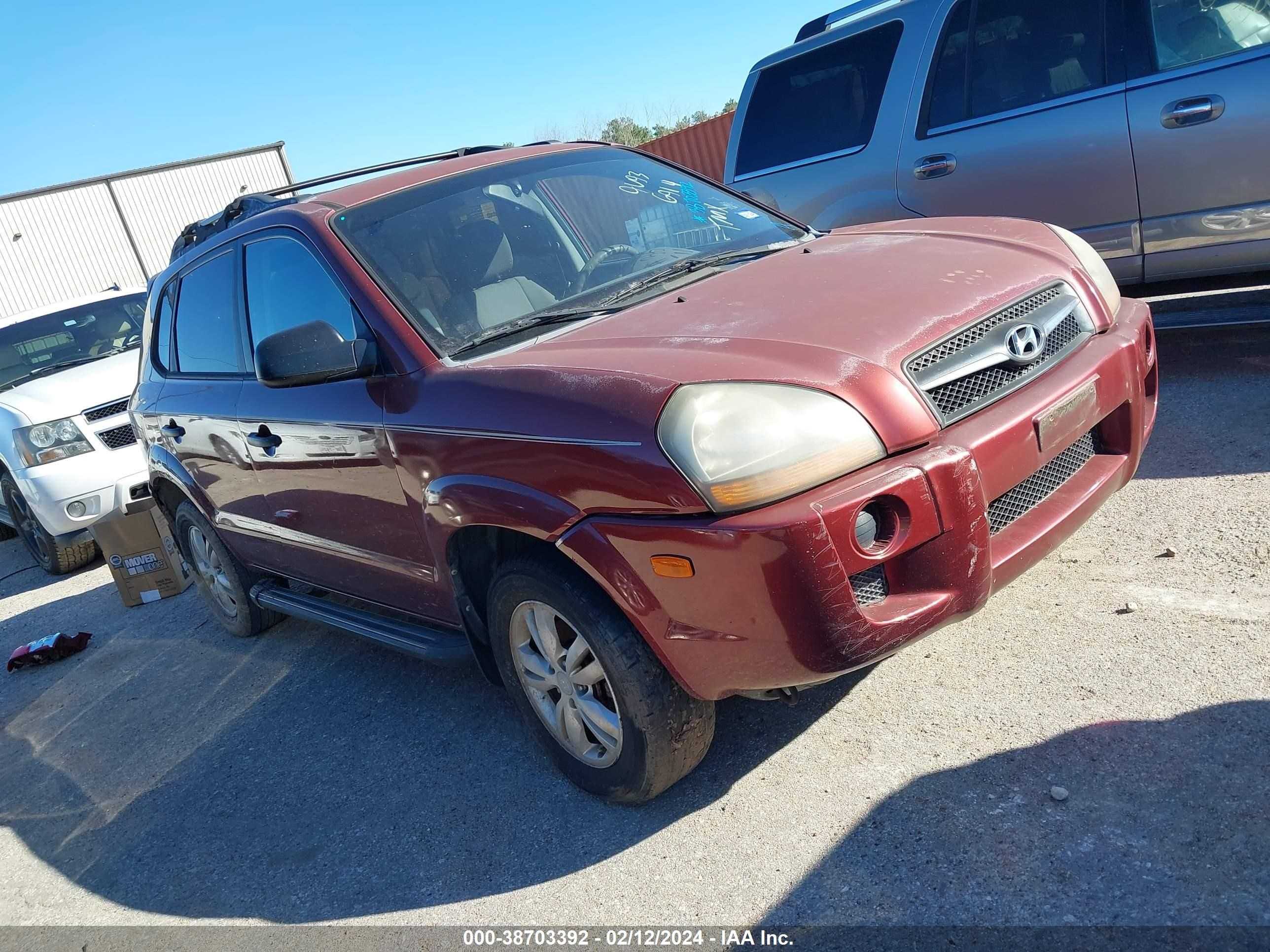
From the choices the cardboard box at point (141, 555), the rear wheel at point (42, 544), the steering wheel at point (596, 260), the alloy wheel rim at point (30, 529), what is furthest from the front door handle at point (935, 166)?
the alloy wheel rim at point (30, 529)

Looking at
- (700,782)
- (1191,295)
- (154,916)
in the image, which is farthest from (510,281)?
(1191,295)

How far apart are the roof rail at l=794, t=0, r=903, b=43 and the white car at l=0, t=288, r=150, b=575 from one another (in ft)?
16.1

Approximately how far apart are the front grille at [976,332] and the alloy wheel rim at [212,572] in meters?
3.78

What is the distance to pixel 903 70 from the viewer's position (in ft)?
17.9

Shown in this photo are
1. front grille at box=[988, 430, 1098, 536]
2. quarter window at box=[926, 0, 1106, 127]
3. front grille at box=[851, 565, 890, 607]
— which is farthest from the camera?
quarter window at box=[926, 0, 1106, 127]

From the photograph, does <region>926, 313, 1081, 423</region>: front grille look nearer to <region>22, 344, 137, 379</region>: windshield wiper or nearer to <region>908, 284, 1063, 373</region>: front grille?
<region>908, 284, 1063, 373</region>: front grille

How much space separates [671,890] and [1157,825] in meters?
1.15

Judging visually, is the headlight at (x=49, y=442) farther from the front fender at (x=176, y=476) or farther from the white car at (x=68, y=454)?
the front fender at (x=176, y=476)

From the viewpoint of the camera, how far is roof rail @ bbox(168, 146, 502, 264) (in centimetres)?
409

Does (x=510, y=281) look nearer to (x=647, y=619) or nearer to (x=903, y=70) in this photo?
(x=647, y=619)

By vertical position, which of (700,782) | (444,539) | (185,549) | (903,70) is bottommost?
(700,782)

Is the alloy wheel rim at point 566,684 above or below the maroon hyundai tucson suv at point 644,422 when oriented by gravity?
below

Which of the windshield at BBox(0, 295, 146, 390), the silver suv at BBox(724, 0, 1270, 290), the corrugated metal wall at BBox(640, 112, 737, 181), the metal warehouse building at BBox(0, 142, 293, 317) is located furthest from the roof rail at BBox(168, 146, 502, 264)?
the metal warehouse building at BBox(0, 142, 293, 317)

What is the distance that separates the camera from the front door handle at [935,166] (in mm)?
5266
